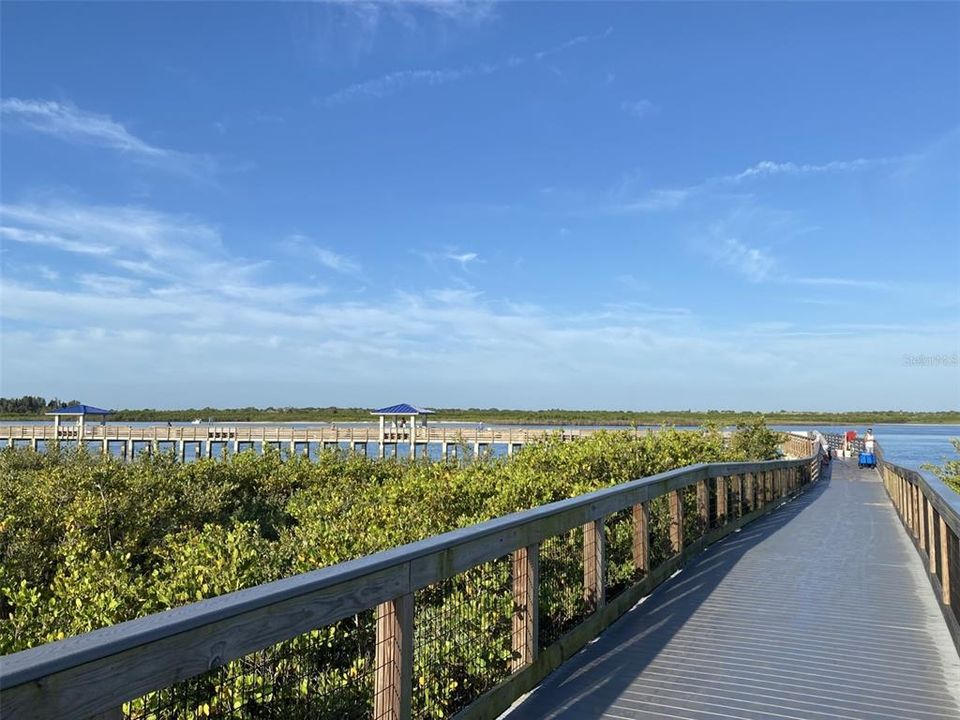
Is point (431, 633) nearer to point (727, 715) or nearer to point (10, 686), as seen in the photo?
point (727, 715)

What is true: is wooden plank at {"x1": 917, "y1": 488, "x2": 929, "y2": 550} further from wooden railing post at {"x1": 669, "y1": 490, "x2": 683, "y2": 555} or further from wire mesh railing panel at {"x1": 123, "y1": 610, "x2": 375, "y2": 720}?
wire mesh railing panel at {"x1": 123, "y1": 610, "x2": 375, "y2": 720}

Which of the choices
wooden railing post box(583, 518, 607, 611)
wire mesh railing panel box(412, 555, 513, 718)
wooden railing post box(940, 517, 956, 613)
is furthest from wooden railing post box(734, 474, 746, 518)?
wire mesh railing panel box(412, 555, 513, 718)

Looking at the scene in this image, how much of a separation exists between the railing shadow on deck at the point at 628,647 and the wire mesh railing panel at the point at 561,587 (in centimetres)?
25

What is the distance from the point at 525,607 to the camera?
169 inches

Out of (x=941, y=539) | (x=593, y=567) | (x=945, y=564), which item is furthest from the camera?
(x=941, y=539)

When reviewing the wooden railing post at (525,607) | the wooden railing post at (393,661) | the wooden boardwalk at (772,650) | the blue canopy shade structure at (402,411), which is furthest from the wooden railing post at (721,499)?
the blue canopy shade structure at (402,411)

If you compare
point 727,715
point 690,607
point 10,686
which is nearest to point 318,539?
point 690,607

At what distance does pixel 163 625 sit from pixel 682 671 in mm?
3368

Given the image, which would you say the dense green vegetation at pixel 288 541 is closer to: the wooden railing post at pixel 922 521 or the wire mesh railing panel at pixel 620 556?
the wire mesh railing panel at pixel 620 556

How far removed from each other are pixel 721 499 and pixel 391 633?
7.65 meters

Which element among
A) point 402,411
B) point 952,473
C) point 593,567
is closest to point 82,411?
point 402,411

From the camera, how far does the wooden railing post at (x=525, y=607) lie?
13.9 feet

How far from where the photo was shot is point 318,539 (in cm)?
731

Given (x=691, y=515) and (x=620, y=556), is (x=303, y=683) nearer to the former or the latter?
(x=620, y=556)
